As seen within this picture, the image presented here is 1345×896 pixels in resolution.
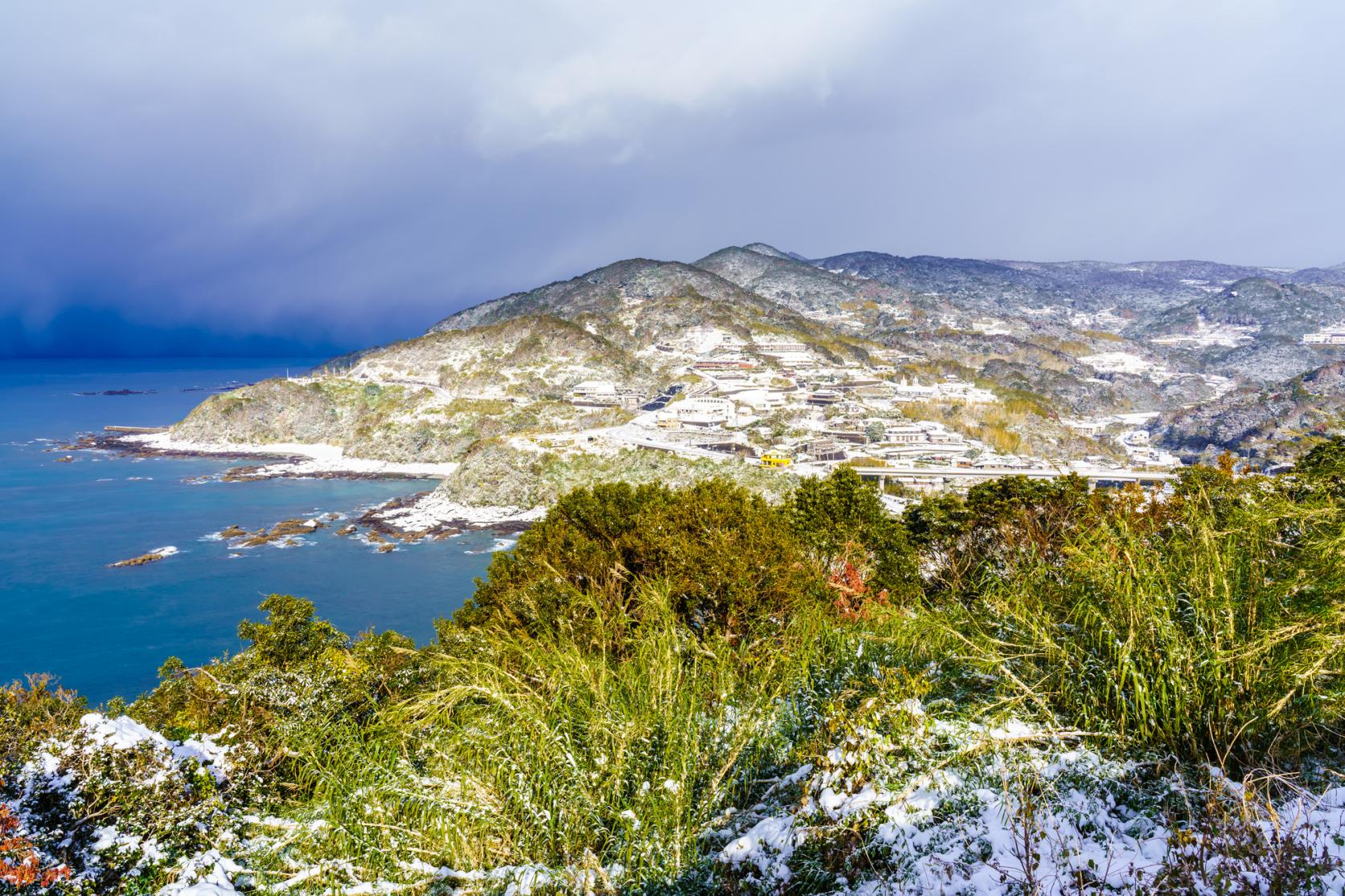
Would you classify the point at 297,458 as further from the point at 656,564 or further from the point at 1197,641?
the point at 1197,641

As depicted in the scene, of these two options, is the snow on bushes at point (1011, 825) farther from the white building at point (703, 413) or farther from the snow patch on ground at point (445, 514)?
the white building at point (703, 413)

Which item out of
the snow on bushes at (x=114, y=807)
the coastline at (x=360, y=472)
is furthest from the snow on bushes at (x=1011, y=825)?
the coastline at (x=360, y=472)

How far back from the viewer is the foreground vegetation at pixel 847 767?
2.38 meters

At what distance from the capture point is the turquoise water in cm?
2569

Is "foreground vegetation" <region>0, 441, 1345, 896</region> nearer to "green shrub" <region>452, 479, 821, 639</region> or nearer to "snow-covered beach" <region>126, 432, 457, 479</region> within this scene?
"green shrub" <region>452, 479, 821, 639</region>

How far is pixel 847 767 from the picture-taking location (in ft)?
8.98

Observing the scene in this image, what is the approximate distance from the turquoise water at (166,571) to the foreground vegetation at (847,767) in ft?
62.7

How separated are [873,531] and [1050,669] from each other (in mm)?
13050

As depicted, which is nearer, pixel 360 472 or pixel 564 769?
pixel 564 769

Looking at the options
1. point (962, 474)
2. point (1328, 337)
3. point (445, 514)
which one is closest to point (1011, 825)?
point (445, 514)

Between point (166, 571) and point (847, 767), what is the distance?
40713mm

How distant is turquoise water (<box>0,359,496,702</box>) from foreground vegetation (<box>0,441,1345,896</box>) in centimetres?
1912

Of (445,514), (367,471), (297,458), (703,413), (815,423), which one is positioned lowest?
(445,514)

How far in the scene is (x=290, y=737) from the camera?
3770 mm
